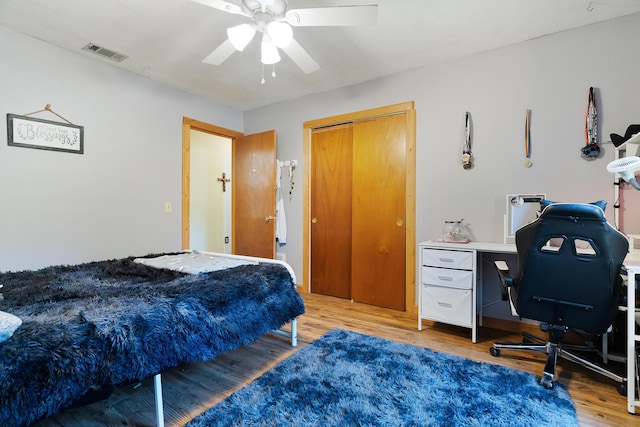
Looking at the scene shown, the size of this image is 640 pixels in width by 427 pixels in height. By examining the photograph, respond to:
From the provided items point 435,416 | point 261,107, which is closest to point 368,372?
point 435,416

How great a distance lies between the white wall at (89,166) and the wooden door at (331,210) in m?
1.62

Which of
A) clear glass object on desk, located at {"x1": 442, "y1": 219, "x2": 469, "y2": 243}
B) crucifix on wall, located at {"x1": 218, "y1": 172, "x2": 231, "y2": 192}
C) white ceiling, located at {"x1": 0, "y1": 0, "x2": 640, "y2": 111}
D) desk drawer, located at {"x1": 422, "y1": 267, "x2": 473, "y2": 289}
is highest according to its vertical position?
white ceiling, located at {"x1": 0, "y1": 0, "x2": 640, "y2": 111}

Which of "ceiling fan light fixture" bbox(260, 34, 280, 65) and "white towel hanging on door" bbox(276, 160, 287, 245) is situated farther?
"white towel hanging on door" bbox(276, 160, 287, 245)

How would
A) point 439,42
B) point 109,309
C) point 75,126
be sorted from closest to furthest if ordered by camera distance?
point 109,309
point 439,42
point 75,126

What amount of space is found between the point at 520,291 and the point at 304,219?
8.03 feet

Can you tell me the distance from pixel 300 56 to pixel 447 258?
1945 mm

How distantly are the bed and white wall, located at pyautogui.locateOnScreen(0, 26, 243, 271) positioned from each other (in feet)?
2.41

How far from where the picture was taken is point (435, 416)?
146cm

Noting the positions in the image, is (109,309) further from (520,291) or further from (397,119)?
(397,119)

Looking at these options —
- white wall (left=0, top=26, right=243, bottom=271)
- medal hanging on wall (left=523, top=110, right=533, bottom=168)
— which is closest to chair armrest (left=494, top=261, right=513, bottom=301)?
medal hanging on wall (left=523, top=110, right=533, bottom=168)

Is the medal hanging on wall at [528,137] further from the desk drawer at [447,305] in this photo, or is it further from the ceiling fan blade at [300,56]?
→ the ceiling fan blade at [300,56]

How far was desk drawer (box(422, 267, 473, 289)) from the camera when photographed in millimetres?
2377

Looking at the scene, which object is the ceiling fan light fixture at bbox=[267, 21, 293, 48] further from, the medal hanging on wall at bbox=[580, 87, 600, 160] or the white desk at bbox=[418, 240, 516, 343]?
the medal hanging on wall at bbox=[580, 87, 600, 160]

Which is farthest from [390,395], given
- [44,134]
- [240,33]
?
[44,134]
